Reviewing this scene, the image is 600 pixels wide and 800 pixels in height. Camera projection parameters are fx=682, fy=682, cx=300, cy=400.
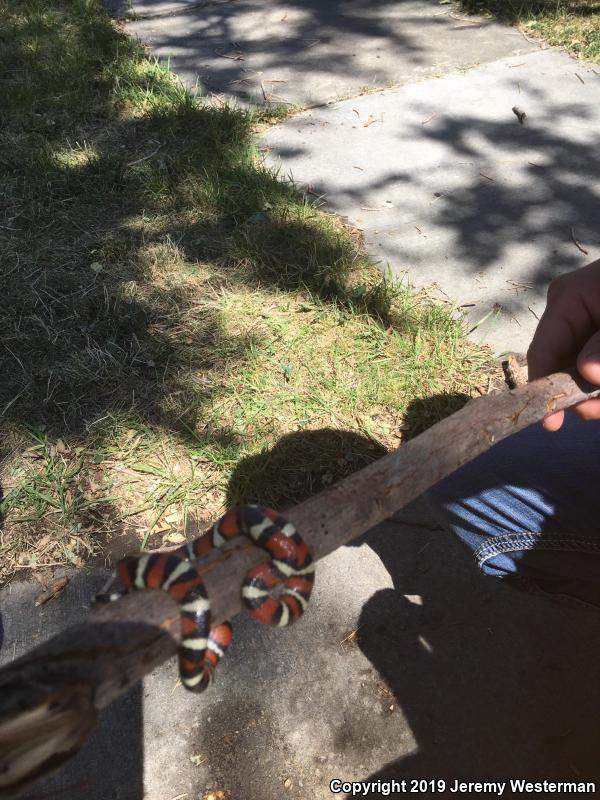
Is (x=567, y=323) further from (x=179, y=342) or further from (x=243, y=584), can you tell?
(x=179, y=342)

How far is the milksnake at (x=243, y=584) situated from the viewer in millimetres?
1210

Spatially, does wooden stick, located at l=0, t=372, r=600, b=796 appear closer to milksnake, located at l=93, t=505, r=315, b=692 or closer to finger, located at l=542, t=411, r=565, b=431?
milksnake, located at l=93, t=505, r=315, b=692

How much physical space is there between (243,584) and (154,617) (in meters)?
0.20

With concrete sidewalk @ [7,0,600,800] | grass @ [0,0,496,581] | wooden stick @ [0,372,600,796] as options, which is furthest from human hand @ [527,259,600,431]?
grass @ [0,0,496,581]

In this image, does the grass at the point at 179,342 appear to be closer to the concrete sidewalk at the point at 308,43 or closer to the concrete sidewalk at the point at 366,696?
the concrete sidewalk at the point at 366,696

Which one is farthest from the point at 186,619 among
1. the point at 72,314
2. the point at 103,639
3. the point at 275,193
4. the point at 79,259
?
the point at 275,193

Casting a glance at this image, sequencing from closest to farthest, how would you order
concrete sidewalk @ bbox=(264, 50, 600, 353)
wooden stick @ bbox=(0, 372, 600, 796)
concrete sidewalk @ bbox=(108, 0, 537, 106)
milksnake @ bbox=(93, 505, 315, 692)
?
1. wooden stick @ bbox=(0, 372, 600, 796)
2. milksnake @ bbox=(93, 505, 315, 692)
3. concrete sidewalk @ bbox=(264, 50, 600, 353)
4. concrete sidewalk @ bbox=(108, 0, 537, 106)

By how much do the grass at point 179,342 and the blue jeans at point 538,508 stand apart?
0.98 metres

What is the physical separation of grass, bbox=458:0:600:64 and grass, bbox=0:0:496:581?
2872mm

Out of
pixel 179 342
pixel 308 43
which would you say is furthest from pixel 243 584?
pixel 308 43

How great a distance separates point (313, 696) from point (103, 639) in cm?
156

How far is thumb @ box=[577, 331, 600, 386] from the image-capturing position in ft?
5.35

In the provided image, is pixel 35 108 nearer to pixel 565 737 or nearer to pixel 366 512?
pixel 366 512

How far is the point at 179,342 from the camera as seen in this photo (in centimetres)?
359
